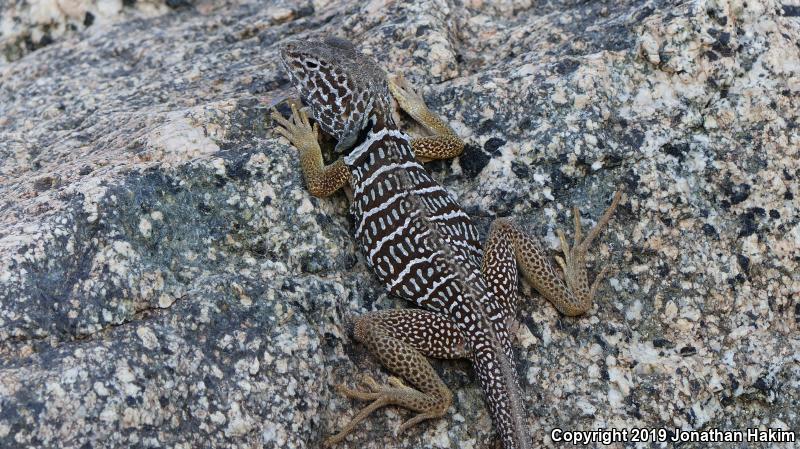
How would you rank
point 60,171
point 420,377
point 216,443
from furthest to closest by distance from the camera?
point 60,171 < point 420,377 < point 216,443

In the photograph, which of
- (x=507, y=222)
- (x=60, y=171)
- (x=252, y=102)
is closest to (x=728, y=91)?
(x=507, y=222)

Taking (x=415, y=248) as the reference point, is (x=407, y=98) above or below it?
above

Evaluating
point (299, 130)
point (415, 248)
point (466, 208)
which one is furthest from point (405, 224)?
point (299, 130)

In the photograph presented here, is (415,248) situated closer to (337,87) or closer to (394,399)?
(394,399)

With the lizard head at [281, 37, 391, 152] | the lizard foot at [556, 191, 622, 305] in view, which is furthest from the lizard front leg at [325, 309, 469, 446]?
the lizard head at [281, 37, 391, 152]

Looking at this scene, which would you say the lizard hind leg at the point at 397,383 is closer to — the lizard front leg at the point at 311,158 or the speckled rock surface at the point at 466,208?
the speckled rock surface at the point at 466,208

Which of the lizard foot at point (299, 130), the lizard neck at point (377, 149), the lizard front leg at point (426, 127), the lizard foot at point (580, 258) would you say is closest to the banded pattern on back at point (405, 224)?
the lizard neck at point (377, 149)

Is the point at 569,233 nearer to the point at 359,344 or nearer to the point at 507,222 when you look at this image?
the point at 507,222
